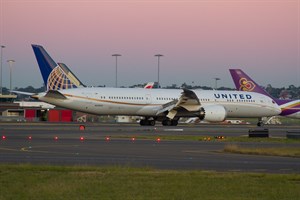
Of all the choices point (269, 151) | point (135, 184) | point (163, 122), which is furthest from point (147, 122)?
point (135, 184)

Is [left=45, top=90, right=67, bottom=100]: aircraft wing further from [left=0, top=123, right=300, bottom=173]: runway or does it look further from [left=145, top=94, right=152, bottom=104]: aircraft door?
[left=0, top=123, right=300, bottom=173]: runway

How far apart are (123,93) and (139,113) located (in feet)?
9.10

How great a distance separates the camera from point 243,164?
25703 millimetres

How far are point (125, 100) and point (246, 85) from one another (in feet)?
95.9

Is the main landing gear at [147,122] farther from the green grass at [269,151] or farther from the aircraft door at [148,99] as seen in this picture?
the green grass at [269,151]

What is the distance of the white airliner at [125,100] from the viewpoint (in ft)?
215

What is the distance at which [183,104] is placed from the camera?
6731cm

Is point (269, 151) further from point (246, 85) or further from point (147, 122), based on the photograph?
point (246, 85)

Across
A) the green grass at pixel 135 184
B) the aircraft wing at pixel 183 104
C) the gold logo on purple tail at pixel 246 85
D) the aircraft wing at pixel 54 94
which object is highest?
the gold logo on purple tail at pixel 246 85

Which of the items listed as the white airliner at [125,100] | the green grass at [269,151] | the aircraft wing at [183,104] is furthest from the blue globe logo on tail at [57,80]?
the green grass at [269,151]

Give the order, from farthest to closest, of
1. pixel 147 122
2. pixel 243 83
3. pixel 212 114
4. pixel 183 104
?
pixel 243 83, pixel 147 122, pixel 183 104, pixel 212 114

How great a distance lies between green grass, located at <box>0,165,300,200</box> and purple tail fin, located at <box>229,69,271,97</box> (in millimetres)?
71162

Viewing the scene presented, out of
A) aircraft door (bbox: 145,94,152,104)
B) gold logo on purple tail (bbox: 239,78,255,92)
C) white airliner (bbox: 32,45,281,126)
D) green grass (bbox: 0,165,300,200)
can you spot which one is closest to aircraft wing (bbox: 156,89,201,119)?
white airliner (bbox: 32,45,281,126)

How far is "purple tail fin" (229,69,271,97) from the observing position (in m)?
92.0
